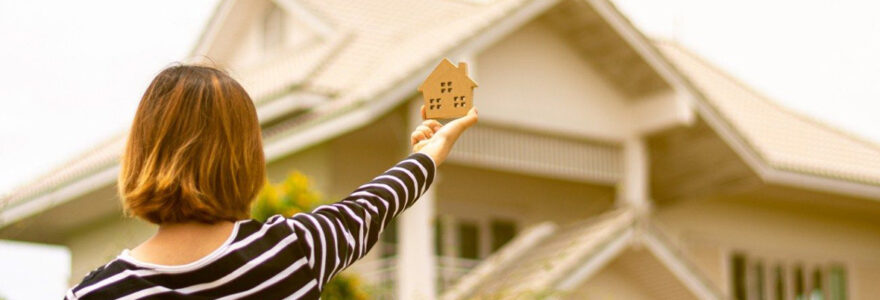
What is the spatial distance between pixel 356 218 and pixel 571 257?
12585 millimetres

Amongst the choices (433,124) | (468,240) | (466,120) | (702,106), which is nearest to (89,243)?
(468,240)

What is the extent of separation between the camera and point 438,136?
10.1 ft

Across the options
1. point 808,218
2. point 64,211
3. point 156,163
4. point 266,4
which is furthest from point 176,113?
point 808,218

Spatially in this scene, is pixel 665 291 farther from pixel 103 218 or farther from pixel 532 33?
pixel 103 218

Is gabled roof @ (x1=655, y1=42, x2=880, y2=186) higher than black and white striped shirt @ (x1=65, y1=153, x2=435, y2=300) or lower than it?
lower

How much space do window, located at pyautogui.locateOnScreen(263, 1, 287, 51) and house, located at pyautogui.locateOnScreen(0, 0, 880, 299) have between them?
0.09ft

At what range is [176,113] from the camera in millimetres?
2662

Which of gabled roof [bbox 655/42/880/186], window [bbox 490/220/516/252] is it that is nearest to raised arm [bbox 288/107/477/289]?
window [bbox 490/220/516/252]

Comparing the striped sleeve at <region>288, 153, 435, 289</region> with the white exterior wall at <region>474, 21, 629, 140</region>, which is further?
the white exterior wall at <region>474, 21, 629, 140</region>

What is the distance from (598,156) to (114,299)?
1501 cm

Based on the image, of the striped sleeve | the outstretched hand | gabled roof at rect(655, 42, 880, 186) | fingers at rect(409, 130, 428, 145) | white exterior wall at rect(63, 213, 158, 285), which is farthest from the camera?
gabled roof at rect(655, 42, 880, 186)

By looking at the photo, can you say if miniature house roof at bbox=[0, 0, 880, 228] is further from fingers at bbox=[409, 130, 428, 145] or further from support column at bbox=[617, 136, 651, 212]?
fingers at bbox=[409, 130, 428, 145]

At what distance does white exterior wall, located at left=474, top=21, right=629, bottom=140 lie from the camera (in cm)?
1620

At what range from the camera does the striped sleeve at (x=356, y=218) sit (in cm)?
268
